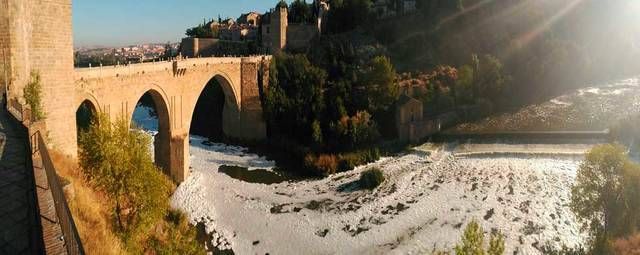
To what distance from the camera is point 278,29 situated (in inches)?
1369

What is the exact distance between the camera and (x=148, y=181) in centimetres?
1155

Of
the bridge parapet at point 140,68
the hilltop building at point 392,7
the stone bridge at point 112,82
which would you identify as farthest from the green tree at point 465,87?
the bridge parapet at point 140,68

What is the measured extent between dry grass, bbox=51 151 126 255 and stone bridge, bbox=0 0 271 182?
89 centimetres

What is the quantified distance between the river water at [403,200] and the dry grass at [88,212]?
5486 millimetres

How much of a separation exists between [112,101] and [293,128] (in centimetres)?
1356

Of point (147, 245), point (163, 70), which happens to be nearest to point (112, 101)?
point (163, 70)

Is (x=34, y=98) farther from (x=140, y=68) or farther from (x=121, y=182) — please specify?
(x=140, y=68)

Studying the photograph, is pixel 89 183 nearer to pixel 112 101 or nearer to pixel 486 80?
pixel 112 101

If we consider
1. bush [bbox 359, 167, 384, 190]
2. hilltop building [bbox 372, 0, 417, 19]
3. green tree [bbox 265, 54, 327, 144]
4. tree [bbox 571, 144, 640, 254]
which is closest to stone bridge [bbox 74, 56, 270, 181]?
green tree [bbox 265, 54, 327, 144]

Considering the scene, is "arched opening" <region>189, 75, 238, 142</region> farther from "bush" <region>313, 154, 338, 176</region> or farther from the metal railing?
the metal railing

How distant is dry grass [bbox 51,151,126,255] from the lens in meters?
7.07

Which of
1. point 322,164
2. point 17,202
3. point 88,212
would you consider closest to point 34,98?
point 88,212

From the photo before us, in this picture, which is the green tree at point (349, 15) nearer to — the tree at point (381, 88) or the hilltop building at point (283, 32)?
the hilltop building at point (283, 32)

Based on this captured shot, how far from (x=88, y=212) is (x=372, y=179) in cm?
1302
